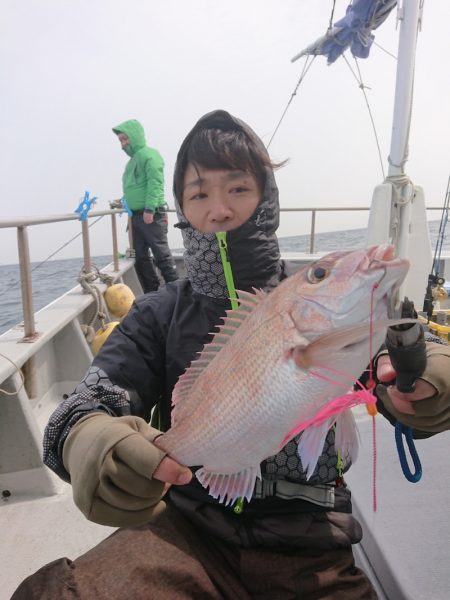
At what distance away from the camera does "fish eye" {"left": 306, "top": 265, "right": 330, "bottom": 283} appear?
1.05 metres

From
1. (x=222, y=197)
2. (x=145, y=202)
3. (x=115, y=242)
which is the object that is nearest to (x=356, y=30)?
(x=145, y=202)

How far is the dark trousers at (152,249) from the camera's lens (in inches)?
259

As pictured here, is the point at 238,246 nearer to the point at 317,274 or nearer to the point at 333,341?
the point at 317,274

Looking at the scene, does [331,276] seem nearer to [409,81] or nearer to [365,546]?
[365,546]

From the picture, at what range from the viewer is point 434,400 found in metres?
1.15

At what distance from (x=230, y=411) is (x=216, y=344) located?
8.0 inches

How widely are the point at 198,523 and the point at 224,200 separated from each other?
1.13 meters

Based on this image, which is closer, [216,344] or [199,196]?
[216,344]

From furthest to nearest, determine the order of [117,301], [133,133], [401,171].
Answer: [133,133]
[117,301]
[401,171]

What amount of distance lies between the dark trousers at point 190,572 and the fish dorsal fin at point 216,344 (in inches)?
18.1

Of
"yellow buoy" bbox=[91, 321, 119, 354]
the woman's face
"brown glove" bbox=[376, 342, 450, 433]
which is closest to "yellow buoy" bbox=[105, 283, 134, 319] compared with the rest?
"yellow buoy" bbox=[91, 321, 119, 354]

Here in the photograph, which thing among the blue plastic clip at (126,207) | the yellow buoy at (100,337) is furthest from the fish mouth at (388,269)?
the blue plastic clip at (126,207)

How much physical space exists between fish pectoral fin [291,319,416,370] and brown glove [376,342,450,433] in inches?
10.7

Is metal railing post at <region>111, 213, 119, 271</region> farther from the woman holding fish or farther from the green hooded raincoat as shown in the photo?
the woman holding fish
